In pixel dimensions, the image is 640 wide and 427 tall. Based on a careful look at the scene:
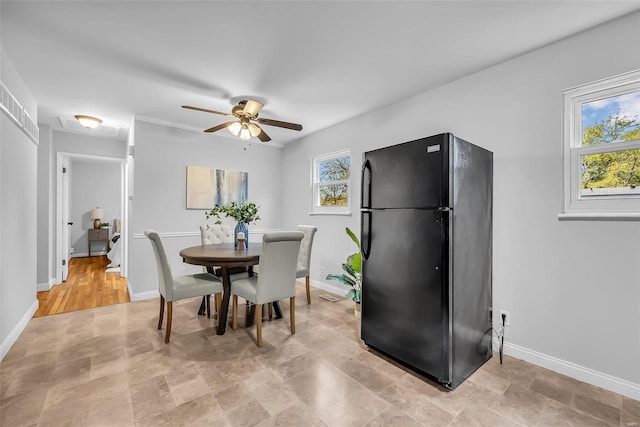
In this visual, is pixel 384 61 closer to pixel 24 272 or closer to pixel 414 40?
pixel 414 40

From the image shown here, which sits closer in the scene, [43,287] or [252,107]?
[252,107]

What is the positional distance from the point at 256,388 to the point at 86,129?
4.75 metres

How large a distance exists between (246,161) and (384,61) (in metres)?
3.06

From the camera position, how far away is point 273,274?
2.56 m

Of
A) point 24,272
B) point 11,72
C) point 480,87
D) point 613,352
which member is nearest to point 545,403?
point 613,352

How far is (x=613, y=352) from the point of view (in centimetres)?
189

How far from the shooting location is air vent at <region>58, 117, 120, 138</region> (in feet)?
12.9

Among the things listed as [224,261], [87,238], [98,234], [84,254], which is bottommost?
[84,254]

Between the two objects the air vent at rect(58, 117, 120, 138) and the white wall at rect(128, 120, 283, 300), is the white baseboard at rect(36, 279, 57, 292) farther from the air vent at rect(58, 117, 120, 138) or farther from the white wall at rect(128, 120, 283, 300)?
the air vent at rect(58, 117, 120, 138)

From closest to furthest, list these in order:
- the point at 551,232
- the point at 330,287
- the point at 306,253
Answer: the point at 551,232 → the point at 306,253 → the point at 330,287

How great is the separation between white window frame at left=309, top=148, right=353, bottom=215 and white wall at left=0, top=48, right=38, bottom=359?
3.32m

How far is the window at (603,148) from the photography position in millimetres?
1873

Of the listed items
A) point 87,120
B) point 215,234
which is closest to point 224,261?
point 215,234

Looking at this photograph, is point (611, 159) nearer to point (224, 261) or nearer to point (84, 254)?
point (224, 261)
